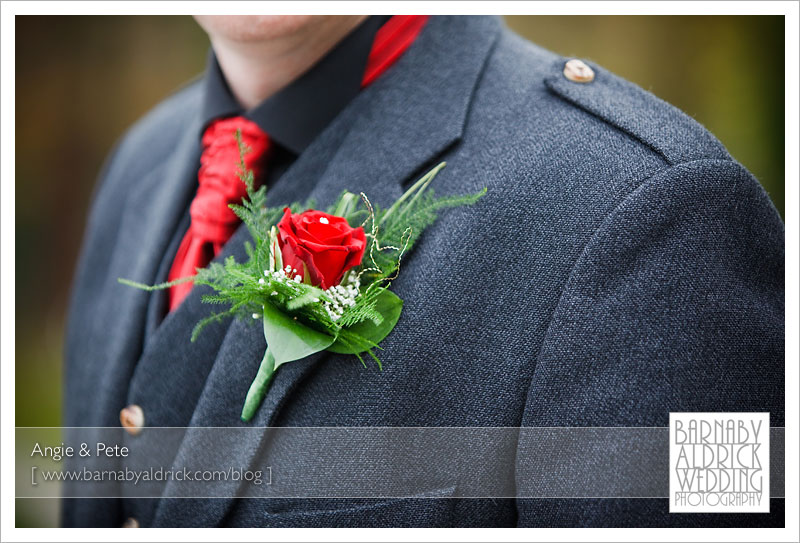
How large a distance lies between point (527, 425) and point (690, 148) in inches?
15.7

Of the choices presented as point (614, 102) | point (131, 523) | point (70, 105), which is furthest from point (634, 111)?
point (70, 105)

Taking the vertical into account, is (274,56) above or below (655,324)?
above

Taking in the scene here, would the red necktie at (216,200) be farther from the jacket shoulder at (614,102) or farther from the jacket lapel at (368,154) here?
the jacket shoulder at (614,102)

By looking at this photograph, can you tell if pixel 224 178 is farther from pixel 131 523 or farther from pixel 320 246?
pixel 131 523

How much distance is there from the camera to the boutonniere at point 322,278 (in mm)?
776

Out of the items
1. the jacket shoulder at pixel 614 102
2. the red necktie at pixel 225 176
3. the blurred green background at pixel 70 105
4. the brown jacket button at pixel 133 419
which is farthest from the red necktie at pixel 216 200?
the blurred green background at pixel 70 105

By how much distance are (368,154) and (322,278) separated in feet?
0.80

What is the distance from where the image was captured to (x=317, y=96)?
1.04m

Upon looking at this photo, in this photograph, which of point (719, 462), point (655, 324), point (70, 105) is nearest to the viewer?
point (655, 324)

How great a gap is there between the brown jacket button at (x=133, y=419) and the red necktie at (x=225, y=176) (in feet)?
0.58

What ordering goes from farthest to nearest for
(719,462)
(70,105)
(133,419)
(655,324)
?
(70,105), (133,419), (719,462), (655,324)

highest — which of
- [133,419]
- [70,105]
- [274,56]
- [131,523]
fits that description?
[274,56]

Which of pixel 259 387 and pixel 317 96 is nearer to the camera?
pixel 259 387

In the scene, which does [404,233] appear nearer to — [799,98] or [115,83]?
[799,98]
